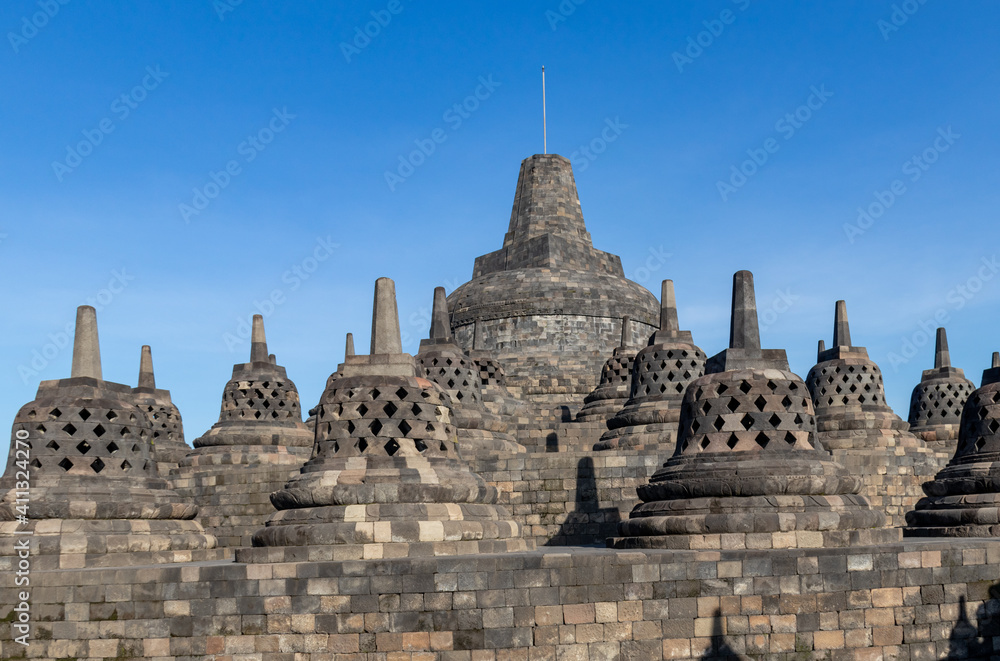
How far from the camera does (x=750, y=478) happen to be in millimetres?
11781

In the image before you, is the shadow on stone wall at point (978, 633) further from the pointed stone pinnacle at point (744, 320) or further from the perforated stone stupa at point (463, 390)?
the perforated stone stupa at point (463, 390)

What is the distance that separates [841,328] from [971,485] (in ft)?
30.7

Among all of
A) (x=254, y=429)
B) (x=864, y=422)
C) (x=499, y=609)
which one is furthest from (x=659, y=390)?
(x=499, y=609)

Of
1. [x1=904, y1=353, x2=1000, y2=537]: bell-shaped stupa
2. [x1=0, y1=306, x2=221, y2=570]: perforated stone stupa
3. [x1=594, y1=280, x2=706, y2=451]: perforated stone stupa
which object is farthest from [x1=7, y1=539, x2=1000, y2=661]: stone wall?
[x1=594, y1=280, x2=706, y2=451]: perforated stone stupa

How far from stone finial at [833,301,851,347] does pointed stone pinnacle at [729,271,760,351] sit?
10.7 meters

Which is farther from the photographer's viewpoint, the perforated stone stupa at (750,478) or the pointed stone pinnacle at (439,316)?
the pointed stone pinnacle at (439,316)

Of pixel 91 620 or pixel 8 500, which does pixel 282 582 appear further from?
pixel 8 500

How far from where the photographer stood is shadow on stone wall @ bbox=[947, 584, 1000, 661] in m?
10.9

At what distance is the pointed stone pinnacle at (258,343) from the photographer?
22.6 m

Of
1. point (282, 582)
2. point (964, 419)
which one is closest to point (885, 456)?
point (964, 419)

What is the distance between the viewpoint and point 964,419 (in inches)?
623

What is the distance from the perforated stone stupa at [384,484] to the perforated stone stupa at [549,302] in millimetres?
13056

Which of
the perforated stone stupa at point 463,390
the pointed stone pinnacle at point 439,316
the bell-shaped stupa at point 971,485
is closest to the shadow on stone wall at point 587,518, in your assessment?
the perforated stone stupa at point 463,390

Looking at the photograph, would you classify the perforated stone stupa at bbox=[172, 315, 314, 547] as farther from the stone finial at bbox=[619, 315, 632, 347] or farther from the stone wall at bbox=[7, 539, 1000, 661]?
the stone finial at bbox=[619, 315, 632, 347]
